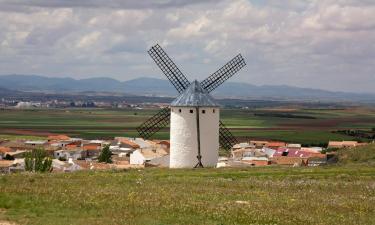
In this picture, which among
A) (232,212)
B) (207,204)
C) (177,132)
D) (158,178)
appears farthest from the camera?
(177,132)

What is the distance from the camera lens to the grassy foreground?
18594 millimetres

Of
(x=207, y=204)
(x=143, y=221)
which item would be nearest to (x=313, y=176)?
(x=207, y=204)

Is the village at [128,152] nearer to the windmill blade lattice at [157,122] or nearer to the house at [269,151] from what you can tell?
the house at [269,151]

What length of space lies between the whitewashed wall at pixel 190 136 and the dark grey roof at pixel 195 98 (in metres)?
0.35

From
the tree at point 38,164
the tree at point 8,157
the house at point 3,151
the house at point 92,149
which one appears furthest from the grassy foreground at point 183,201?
the house at point 92,149

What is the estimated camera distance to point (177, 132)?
43719 millimetres

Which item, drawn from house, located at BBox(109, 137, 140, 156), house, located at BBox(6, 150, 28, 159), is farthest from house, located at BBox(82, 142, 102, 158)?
house, located at BBox(6, 150, 28, 159)

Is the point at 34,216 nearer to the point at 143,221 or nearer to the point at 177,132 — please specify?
the point at 143,221

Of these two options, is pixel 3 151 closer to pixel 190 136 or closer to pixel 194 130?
pixel 190 136

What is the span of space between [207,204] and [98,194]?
4039 millimetres

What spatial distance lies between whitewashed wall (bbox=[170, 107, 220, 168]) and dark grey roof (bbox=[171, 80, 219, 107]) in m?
0.35

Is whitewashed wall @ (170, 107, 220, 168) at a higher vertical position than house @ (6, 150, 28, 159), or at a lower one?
higher

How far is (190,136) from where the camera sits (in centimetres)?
4328

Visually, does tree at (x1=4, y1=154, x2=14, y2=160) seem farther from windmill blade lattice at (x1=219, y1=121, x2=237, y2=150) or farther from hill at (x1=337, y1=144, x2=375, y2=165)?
hill at (x1=337, y1=144, x2=375, y2=165)
